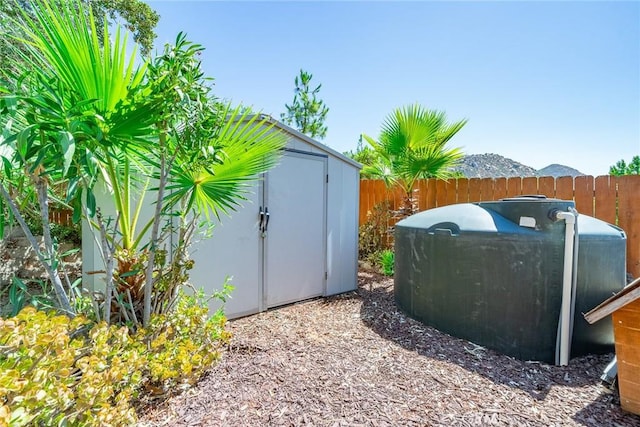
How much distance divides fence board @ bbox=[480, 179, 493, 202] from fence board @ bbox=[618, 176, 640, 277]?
4.92ft

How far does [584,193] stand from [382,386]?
13.6 feet

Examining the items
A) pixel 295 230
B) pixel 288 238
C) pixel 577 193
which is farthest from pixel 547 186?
pixel 288 238

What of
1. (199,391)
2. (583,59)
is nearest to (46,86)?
(199,391)

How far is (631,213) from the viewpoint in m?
3.95

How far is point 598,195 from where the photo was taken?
4.14 meters

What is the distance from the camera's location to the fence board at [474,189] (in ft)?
16.8

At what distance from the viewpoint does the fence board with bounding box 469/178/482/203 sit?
513 centimetres

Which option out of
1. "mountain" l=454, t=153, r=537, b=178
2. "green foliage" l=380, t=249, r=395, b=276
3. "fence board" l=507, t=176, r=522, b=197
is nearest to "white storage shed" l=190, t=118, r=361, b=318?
"green foliage" l=380, t=249, r=395, b=276

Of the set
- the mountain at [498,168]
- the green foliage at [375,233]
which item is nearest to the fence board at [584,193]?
the green foliage at [375,233]

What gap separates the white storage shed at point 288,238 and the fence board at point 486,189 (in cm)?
214

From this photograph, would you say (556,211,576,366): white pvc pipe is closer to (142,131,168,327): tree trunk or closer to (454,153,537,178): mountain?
(142,131,168,327): tree trunk

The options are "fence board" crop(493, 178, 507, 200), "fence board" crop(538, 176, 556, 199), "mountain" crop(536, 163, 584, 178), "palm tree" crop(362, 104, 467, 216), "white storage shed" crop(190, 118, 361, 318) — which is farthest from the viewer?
"mountain" crop(536, 163, 584, 178)

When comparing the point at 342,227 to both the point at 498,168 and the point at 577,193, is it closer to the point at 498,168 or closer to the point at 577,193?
the point at 577,193

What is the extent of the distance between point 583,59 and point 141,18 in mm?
9338
